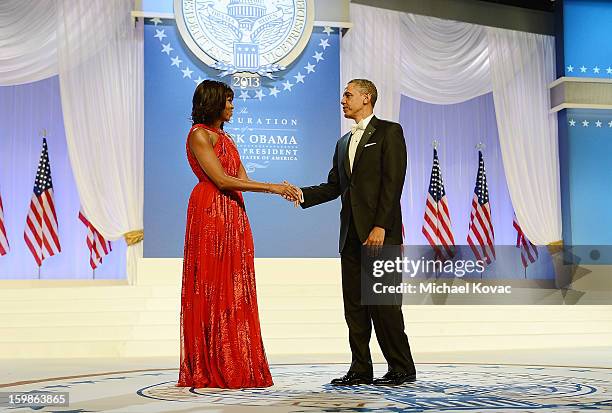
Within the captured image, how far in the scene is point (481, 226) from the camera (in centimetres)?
1080

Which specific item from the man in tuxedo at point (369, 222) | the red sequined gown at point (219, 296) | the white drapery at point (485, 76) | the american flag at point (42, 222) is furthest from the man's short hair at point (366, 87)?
the american flag at point (42, 222)

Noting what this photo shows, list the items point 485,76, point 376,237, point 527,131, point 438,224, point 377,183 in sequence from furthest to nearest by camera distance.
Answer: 1. point 527,131
2. point 485,76
3. point 438,224
4. point 377,183
5. point 376,237

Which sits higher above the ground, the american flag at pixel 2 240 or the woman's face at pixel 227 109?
the woman's face at pixel 227 109

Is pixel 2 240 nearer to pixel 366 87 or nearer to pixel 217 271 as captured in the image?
pixel 217 271

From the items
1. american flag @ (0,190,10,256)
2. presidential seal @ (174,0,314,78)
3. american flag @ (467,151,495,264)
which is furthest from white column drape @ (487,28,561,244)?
american flag @ (0,190,10,256)

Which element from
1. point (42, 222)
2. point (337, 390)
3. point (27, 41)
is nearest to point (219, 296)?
point (337, 390)

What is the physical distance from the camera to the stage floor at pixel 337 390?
302 cm

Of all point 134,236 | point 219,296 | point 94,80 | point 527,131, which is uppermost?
point 94,80

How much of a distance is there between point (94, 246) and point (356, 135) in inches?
283

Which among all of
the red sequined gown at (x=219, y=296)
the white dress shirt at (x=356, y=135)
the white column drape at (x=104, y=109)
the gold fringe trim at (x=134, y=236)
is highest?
the white column drape at (x=104, y=109)

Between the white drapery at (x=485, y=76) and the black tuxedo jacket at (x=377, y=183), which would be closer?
the black tuxedo jacket at (x=377, y=183)

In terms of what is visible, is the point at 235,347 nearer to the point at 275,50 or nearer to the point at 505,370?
the point at 505,370

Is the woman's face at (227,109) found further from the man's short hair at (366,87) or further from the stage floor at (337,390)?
the stage floor at (337,390)

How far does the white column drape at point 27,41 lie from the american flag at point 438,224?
5.03 meters
